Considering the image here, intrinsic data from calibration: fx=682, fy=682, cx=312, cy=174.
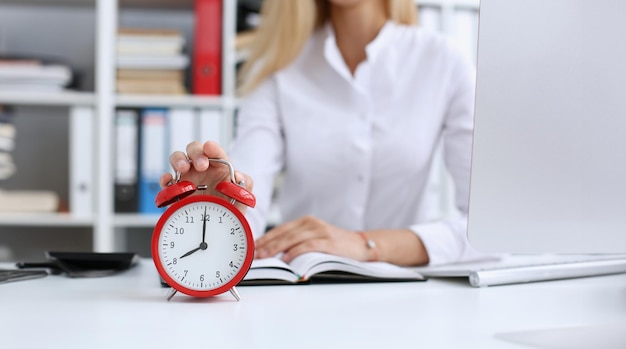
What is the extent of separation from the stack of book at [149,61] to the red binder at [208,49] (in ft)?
0.19

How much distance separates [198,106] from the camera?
2459 mm

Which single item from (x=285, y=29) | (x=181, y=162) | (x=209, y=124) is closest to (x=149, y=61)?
(x=209, y=124)

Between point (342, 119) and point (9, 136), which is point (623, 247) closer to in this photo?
point (342, 119)

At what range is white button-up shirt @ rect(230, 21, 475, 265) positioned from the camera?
1.66 m

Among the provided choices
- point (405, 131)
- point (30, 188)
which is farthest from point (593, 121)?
point (30, 188)

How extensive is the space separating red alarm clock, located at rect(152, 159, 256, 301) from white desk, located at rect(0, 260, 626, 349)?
0.03 metres

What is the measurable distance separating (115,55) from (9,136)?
477mm

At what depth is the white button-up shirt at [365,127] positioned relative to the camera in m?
1.66

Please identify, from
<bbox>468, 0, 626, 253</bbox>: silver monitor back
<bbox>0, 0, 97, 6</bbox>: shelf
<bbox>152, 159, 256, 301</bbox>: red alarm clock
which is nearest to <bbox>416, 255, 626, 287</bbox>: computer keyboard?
<bbox>468, 0, 626, 253</bbox>: silver monitor back

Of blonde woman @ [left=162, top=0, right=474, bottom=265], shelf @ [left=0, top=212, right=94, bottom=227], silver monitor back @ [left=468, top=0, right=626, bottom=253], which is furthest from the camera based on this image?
shelf @ [left=0, top=212, right=94, bottom=227]

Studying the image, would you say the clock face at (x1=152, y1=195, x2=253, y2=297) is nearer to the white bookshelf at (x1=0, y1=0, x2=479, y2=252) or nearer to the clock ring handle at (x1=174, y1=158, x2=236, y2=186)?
the clock ring handle at (x1=174, y1=158, x2=236, y2=186)

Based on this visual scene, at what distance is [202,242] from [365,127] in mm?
918

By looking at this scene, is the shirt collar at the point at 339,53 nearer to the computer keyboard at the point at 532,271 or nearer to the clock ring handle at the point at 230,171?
the computer keyboard at the point at 532,271

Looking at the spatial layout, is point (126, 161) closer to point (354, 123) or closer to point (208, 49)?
point (208, 49)
